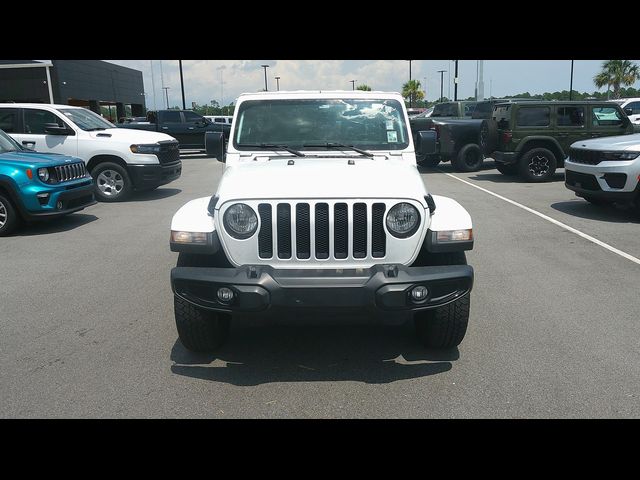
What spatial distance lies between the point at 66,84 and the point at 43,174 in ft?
126

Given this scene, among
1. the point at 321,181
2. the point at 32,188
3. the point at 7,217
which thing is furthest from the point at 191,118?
the point at 321,181

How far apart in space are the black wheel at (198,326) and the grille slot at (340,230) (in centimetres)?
103

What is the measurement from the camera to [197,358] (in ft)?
13.4

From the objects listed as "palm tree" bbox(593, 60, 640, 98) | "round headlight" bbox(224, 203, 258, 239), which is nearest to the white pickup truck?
"round headlight" bbox(224, 203, 258, 239)

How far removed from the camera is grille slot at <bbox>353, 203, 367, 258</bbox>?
11.8 feet

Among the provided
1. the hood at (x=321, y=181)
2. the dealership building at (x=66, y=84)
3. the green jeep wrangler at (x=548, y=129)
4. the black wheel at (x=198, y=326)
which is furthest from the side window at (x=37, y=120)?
the dealership building at (x=66, y=84)

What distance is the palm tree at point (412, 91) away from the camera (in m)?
77.1

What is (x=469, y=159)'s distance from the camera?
1666cm

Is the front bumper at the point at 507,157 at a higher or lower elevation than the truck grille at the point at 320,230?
lower

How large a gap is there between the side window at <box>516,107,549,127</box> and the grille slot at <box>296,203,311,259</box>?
11.5 m

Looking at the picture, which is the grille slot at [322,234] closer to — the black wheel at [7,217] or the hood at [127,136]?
the black wheel at [7,217]
